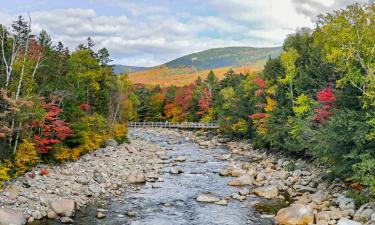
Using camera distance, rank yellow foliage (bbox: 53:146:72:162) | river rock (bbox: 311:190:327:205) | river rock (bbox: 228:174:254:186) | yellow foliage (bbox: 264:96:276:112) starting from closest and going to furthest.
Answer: river rock (bbox: 311:190:327:205)
yellow foliage (bbox: 53:146:72:162)
river rock (bbox: 228:174:254:186)
yellow foliage (bbox: 264:96:276:112)

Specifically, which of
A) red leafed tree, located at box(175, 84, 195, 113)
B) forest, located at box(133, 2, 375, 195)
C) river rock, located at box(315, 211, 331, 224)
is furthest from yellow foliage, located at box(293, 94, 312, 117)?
red leafed tree, located at box(175, 84, 195, 113)

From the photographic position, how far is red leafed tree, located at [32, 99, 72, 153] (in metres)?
27.9

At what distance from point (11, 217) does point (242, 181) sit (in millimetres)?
17654

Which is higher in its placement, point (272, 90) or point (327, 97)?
point (272, 90)

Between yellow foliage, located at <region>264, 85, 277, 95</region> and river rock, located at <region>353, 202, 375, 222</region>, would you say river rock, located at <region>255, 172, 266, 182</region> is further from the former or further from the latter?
yellow foliage, located at <region>264, 85, 277, 95</region>

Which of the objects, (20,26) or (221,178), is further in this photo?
(221,178)

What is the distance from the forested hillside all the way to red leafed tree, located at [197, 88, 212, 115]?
42.0m

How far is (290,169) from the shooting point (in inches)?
1348

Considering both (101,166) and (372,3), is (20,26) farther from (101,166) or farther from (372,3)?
(372,3)

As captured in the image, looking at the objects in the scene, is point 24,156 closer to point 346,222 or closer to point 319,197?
point 319,197

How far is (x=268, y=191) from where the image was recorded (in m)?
27.5

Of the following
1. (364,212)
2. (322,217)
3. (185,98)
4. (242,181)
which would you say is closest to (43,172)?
(242,181)

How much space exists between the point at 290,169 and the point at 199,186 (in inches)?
353

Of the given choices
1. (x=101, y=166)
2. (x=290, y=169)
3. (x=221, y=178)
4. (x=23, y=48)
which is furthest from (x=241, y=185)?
(x=23, y=48)
